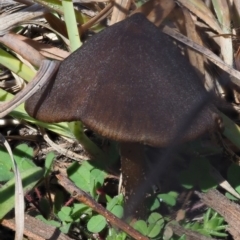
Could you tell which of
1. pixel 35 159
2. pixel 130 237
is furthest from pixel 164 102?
pixel 35 159

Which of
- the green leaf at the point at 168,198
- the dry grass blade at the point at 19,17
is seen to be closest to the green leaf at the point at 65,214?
the green leaf at the point at 168,198

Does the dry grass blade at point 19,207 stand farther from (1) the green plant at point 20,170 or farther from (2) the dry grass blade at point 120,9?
(2) the dry grass blade at point 120,9

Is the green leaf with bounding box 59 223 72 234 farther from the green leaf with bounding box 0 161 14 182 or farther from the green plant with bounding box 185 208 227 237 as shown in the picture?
the green plant with bounding box 185 208 227 237

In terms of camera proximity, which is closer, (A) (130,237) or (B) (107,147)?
(A) (130,237)

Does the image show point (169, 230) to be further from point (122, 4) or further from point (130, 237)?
point (122, 4)

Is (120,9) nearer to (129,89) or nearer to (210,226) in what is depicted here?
(129,89)

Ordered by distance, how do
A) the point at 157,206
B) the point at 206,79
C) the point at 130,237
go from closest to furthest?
1. the point at 130,237
2. the point at 157,206
3. the point at 206,79

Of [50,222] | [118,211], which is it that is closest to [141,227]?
[118,211]
